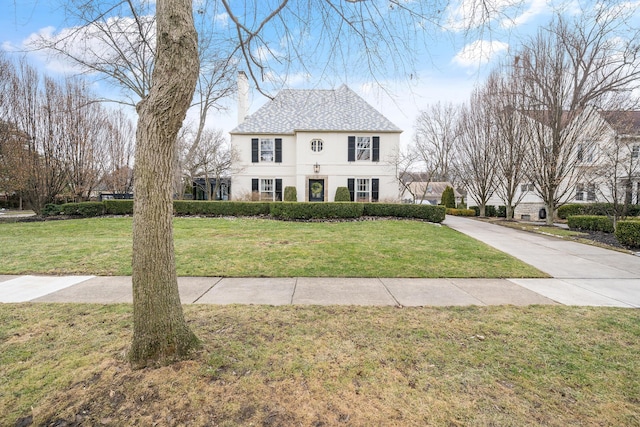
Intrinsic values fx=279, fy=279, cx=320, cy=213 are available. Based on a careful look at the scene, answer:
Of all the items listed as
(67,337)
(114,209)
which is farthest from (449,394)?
(114,209)

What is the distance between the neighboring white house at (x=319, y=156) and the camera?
63.0ft

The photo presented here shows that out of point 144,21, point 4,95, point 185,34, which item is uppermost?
point 4,95

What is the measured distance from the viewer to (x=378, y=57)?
3236 mm

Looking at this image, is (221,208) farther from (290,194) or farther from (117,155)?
(117,155)

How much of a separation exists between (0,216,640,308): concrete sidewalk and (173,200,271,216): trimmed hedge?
908 cm

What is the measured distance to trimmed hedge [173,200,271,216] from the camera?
1416 centimetres

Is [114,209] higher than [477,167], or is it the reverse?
[477,167]

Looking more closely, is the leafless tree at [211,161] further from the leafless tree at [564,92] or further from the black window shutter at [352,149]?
the leafless tree at [564,92]

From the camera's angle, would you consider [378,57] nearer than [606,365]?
No

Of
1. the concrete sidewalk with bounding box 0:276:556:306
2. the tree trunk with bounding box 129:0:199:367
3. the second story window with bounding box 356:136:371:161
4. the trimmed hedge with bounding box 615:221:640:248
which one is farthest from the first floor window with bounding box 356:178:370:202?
the tree trunk with bounding box 129:0:199:367

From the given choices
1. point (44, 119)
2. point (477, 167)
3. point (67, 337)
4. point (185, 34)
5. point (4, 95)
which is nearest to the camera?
point (185, 34)

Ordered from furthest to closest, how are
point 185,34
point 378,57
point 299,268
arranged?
point 299,268 → point 378,57 → point 185,34

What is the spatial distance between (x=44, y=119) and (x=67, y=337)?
1822 cm

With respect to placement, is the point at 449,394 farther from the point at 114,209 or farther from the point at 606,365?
the point at 114,209
